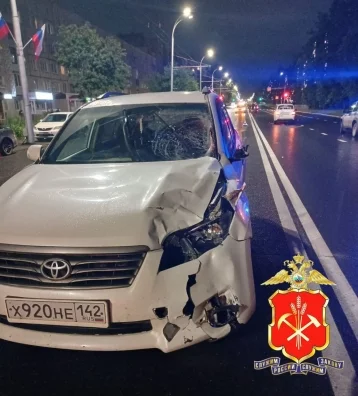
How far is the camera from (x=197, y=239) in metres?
2.50

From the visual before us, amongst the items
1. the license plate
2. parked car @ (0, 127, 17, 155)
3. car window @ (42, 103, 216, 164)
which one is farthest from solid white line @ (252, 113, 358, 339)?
parked car @ (0, 127, 17, 155)

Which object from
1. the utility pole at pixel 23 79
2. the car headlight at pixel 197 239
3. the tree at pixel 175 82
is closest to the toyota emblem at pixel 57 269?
the car headlight at pixel 197 239

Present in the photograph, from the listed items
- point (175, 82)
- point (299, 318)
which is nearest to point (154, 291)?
point (299, 318)

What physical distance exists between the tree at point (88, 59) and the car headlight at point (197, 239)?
32.7m

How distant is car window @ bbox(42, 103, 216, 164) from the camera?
13.0ft

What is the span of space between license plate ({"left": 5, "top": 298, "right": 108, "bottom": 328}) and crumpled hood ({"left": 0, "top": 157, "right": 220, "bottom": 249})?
340 mm

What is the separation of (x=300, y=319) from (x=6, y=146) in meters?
15.0

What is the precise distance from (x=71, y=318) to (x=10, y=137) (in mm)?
14737

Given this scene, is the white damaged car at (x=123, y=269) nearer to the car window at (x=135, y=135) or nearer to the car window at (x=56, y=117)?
the car window at (x=135, y=135)

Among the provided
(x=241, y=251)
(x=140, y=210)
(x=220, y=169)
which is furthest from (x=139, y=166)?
(x=241, y=251)

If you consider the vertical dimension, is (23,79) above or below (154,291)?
above

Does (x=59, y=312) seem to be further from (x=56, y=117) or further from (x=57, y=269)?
(x=56, y=117)

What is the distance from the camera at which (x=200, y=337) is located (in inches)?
93.2

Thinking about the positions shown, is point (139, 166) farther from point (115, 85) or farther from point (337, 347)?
point (115, 85)
